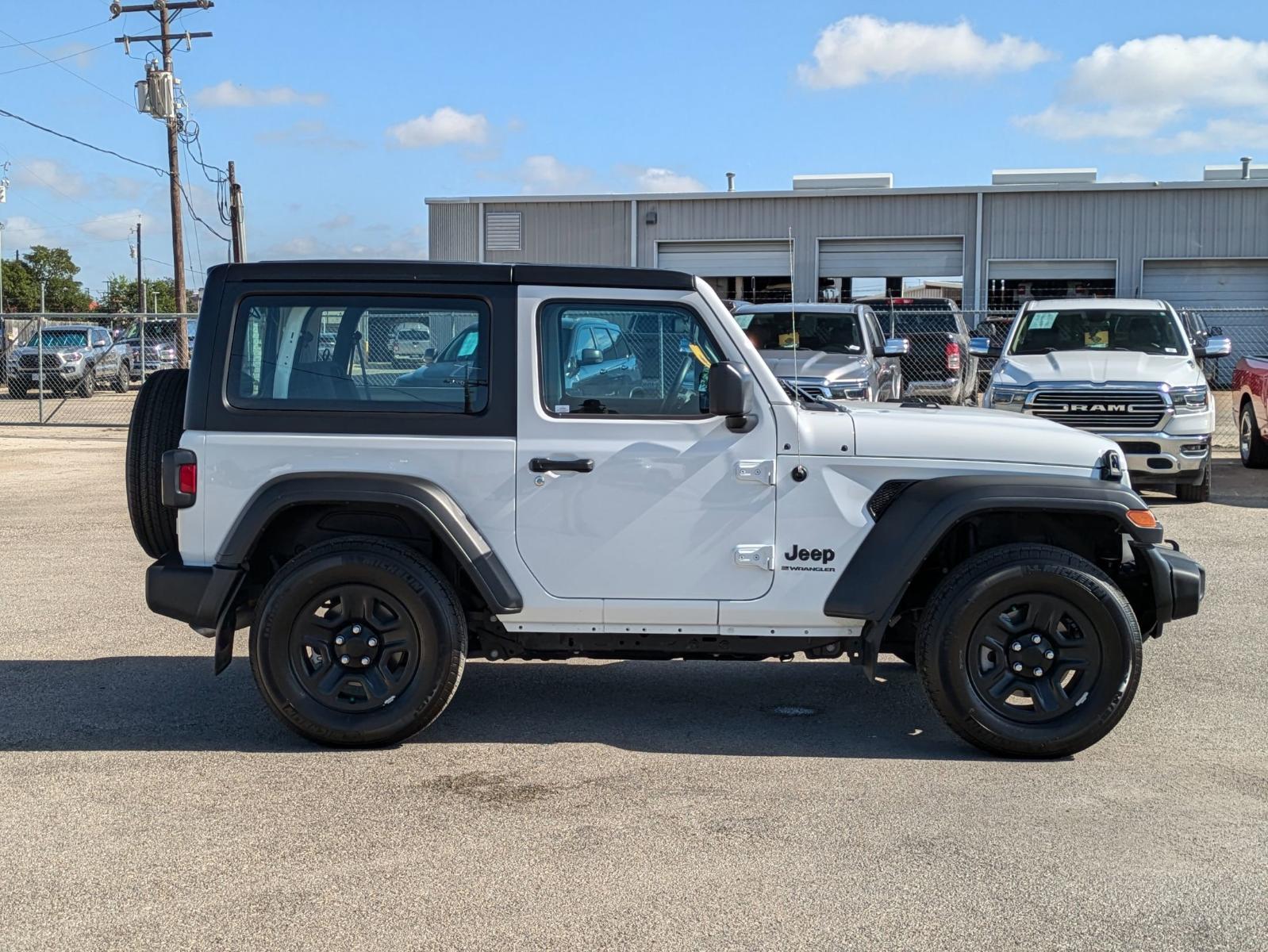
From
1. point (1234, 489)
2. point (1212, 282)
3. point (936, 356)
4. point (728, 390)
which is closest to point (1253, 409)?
point (1234, 489)

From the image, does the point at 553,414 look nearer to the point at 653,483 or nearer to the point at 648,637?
the point at 653,483

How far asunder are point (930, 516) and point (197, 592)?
303cm

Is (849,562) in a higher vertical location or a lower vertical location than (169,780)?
higher

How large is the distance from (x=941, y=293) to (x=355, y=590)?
3150 cm

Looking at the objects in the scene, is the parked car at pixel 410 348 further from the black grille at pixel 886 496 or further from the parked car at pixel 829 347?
the parked car at pixel 829 347

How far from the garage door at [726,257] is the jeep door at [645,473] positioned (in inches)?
1175

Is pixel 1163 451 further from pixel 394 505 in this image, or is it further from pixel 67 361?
pixel 67 361

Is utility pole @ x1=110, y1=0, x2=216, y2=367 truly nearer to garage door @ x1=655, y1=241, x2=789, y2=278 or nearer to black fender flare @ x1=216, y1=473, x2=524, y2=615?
garage door @ x1=655, y1=241, x2=789, y2=278

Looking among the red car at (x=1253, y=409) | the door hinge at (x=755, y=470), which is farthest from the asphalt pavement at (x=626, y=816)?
the red car at (x=1253, y=409)

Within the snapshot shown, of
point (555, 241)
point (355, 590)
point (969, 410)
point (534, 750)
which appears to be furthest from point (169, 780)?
point (555, 241)

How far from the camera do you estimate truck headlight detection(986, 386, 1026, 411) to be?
13.0 metres

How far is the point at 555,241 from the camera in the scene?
117ft

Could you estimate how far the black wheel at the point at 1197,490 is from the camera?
13.0 m

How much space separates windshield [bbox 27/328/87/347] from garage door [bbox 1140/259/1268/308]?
84.8ft
